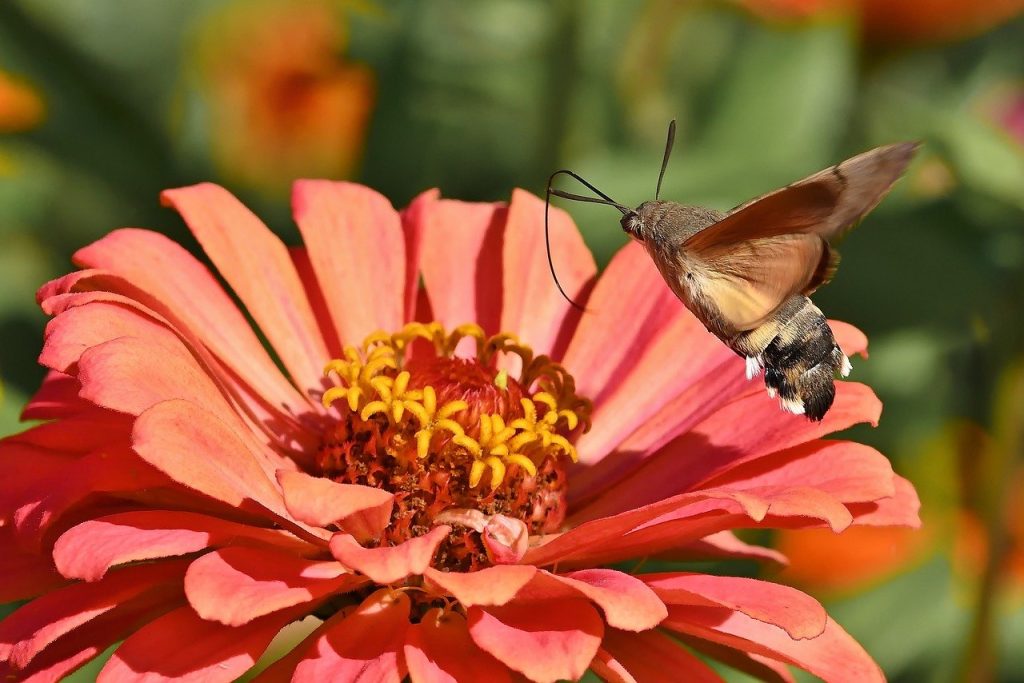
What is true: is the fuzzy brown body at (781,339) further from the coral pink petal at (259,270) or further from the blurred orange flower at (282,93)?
the blurred orange flower at (282,93)

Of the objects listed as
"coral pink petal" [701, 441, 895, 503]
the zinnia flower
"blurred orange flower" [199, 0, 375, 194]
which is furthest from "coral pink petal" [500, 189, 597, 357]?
"blurred orange flower" [199, 0, 375, 194]

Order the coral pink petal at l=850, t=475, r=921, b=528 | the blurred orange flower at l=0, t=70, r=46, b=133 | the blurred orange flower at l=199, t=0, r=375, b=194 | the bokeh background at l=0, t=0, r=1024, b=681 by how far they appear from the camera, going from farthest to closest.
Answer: the blurred orange flower at l=199, t=0, r=375, b=194 → the blurred orange flower at l=0, t=70, r=46, b=133 → the bokeh background at l=0, t=0, r=1024, b=681 → the coral pink petal at l=850, t=475, r=921, b=528

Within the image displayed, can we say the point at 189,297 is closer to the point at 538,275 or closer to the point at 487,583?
the point at 538,275

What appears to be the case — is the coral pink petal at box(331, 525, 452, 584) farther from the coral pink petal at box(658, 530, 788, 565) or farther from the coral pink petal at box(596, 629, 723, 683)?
the coral pink petal at box(658, 530, 788, 565)

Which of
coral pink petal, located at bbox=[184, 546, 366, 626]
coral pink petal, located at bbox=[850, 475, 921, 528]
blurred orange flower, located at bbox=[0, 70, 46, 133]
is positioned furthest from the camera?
blurred orange flower, located at bbox=[0, 70, 46, 133]

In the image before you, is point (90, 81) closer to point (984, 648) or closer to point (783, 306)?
point (783, 306)

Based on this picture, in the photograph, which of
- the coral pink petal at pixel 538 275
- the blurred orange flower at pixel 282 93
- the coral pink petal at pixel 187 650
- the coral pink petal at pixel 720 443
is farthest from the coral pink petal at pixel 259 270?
the blurred orange flower at pixel 282 93
